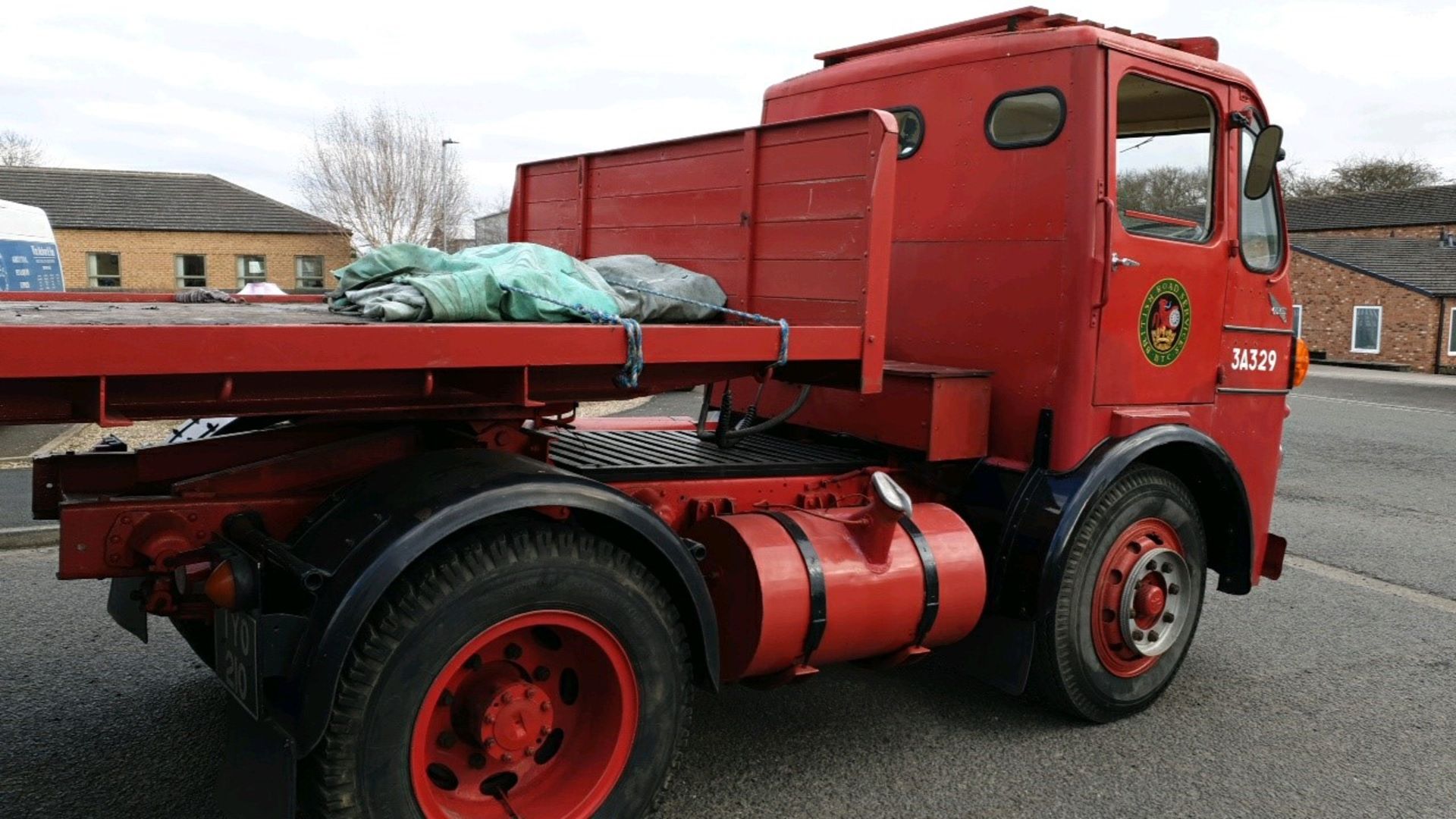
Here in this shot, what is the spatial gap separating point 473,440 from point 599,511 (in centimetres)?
64

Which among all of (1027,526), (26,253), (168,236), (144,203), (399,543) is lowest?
(1027,526)

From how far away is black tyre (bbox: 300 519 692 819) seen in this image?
2641mm

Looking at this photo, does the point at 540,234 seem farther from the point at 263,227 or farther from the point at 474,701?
the point at 263,227

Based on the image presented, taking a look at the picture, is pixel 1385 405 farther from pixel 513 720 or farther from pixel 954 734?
pixel 513 720

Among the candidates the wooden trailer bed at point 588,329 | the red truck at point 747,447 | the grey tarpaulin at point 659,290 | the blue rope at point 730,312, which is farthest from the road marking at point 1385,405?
the blue rope at point 730,312

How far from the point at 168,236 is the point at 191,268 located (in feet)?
4.84

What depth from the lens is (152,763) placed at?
362 cm

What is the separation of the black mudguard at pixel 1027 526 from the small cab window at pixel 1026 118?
121 centimetres

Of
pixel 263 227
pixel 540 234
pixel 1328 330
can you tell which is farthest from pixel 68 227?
pixel 1328 330

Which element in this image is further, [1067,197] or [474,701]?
[1067,197]

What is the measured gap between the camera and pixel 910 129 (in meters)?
4.46

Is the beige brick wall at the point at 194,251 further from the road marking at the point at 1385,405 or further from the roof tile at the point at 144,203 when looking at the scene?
the road marking at the point at 1385,405

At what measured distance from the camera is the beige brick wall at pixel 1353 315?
33.3 meters

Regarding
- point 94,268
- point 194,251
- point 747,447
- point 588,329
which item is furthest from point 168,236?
point 588,329
